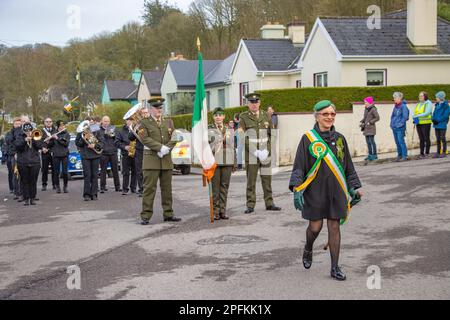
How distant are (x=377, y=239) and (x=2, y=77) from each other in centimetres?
5194

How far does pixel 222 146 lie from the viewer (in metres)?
13.0

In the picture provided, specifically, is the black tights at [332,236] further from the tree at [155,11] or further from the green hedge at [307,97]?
the tree at [155,11]

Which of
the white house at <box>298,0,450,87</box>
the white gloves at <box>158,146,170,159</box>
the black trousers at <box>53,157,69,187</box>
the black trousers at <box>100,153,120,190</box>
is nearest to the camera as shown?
the white gloves at <box>158,146,170,159</box>

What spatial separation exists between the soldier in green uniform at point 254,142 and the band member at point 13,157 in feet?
22.7

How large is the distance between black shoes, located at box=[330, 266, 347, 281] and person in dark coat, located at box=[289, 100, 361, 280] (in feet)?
1.15

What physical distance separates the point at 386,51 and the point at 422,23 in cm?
195

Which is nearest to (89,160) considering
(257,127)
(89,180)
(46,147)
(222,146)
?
(89,180)

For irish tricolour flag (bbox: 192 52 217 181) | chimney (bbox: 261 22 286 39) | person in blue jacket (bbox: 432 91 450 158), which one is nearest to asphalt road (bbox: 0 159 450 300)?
irish tricolour flag (bbox: 192 52 217 181)

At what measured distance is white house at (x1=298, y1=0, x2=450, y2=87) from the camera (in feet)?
98.1

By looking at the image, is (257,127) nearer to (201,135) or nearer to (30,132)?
(201,135)

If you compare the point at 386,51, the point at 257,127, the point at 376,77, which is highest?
the point at 386,51

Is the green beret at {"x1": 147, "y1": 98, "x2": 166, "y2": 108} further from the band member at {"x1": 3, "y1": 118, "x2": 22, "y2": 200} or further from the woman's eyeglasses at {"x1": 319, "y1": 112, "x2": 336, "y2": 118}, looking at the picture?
the band member at {"x1": 3, "y1": 118, "x2": 22, "y2": 200}

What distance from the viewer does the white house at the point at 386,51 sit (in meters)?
29.9

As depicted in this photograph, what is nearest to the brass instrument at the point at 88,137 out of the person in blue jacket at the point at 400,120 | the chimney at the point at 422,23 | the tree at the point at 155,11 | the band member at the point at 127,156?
the band member at the point at 127,156
